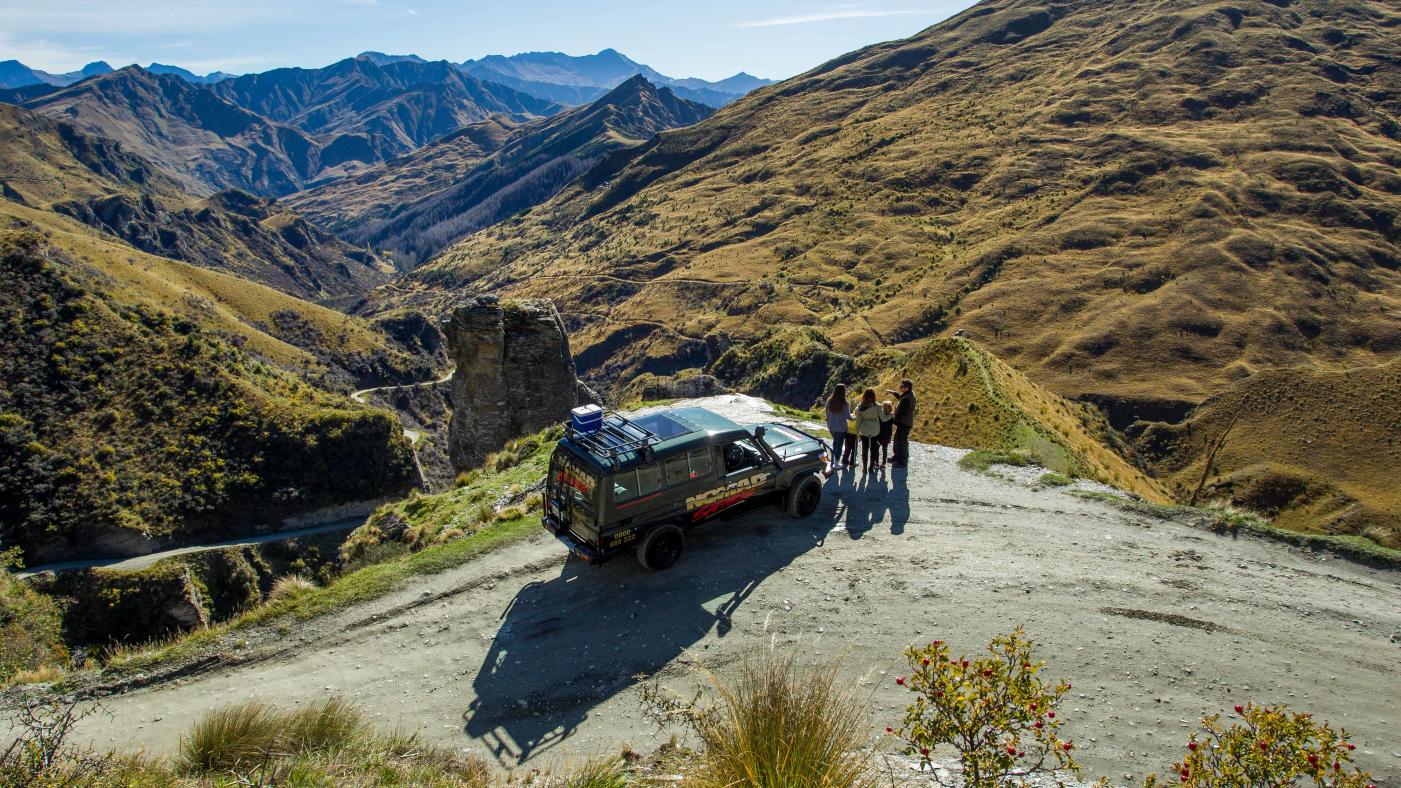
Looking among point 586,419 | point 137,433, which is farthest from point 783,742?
point 137,433

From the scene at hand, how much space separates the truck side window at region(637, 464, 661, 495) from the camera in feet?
41.5

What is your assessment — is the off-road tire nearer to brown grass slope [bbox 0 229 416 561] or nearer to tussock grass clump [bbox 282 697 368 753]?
tussock grass clump [bbox 282 697 368 753]

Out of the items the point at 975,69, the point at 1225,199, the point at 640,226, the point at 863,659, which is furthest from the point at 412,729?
the point at 975,69

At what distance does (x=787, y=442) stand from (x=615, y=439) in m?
4.27

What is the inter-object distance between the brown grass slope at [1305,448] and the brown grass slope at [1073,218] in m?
11.1

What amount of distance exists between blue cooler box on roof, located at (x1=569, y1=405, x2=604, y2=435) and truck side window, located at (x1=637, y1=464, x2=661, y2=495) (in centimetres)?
125

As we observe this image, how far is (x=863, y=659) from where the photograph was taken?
11.1 m

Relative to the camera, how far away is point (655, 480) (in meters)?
12.9

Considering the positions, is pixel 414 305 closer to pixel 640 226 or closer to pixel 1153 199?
pixel 640 226

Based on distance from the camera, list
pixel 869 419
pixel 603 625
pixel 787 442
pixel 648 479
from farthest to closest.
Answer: pixel 869 419, pixel 787 442, pixel 648 479, pixel 603 625

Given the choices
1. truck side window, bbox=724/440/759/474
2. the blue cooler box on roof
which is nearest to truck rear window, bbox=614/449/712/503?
truck side window, bbox=724/440/759/474

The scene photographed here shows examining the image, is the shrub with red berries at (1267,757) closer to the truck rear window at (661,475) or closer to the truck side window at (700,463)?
the truck rear window at (661,475)

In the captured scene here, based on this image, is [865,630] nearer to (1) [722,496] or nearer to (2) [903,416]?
(1) [722,496]

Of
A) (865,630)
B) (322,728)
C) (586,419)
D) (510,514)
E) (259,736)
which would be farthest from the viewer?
(510,514)
